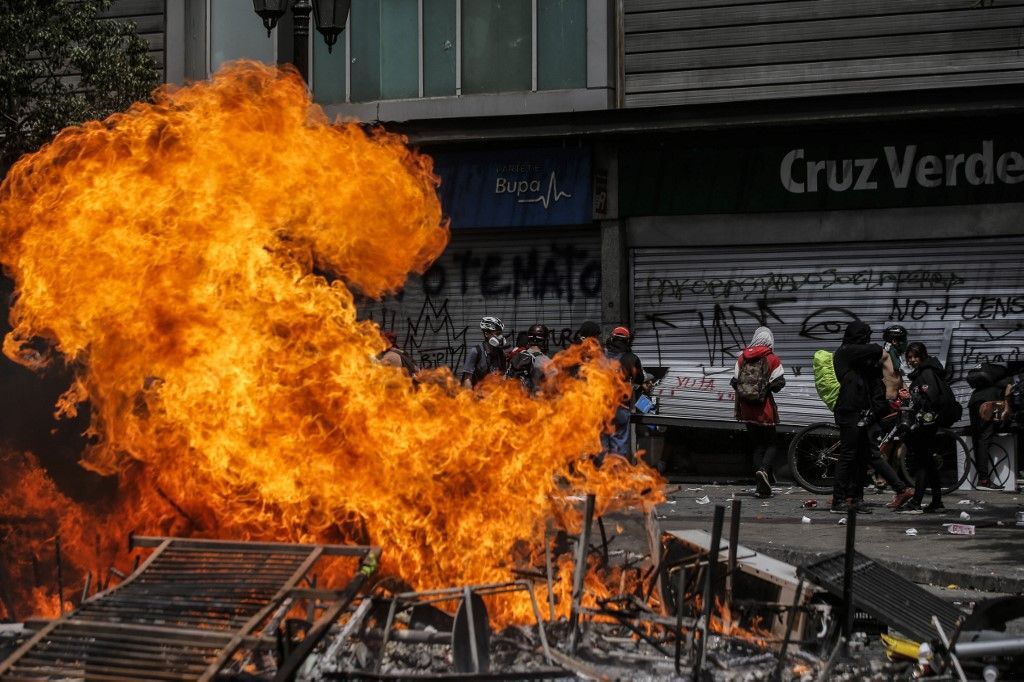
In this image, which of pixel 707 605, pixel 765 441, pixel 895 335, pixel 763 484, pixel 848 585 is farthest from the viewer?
pixel 765 441

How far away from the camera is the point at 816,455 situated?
48.9 feet

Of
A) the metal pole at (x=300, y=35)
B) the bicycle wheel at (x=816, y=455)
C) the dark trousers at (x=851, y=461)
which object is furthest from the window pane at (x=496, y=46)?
the dark trousers at (x=851, y=461)

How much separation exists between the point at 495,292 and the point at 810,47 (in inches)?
202

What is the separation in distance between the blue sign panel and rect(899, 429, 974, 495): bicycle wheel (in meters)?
5.30

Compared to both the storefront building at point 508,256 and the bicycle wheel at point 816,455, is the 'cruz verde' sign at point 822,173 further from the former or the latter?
the bicycle wheel at point 816,455

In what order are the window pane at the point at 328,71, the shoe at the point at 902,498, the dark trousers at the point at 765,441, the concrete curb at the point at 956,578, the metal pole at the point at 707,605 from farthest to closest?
1. the window pane at the point at 328,71
2. the dark trousers at the point at 765,441
3. the shoe at the point at 902,498
4. the concrete curb at the point at 956,578
5. the metal pole at the point at 707,605

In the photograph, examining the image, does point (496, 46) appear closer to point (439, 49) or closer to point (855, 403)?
point (439, 49)

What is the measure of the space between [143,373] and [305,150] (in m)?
1.65

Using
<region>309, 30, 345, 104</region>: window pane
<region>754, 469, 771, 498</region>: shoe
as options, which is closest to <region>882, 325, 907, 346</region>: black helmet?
<region>754, 469, 771, 498</region>: shoe

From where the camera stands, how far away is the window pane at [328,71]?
1864cm

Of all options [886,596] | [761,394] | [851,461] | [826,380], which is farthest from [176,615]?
[826,380]

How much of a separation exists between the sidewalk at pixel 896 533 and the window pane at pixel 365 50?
7158 millimetres

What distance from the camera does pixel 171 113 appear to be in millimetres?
7871

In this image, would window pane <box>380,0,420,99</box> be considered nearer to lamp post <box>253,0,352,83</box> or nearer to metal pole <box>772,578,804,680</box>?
lamp post <box>253,0,352,83</box>
